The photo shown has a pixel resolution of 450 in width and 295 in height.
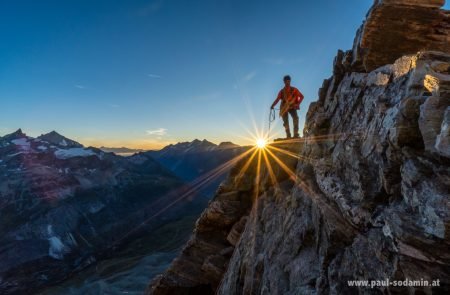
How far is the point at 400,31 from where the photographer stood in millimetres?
15789

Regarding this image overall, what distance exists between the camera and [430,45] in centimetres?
1575

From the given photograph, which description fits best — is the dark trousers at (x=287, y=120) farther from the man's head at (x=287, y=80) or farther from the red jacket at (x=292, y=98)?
the man's head at (x=287, y=80)

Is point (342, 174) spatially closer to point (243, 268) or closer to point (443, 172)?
point (443, 172)

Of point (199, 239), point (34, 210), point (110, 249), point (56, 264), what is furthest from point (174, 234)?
point (199, 239)

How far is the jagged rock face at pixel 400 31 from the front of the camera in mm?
15125

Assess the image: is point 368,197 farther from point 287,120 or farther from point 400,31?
point 287,120

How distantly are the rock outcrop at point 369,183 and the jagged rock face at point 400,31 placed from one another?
0.05 metres

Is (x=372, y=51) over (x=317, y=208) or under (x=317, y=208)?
over

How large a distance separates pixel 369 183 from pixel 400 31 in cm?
1006

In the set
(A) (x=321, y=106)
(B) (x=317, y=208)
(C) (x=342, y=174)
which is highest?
(A) (x=321, y=106)

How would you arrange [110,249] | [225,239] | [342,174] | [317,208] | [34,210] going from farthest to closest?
[34,210]
[110,249]
[225,239]
[317,208]
[342,174]

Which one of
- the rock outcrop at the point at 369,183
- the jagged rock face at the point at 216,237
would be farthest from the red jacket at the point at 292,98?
the jagged rock face at the point at 216,237

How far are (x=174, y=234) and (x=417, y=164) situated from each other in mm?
193327

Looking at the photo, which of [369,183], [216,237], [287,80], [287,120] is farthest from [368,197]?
[216,237]
